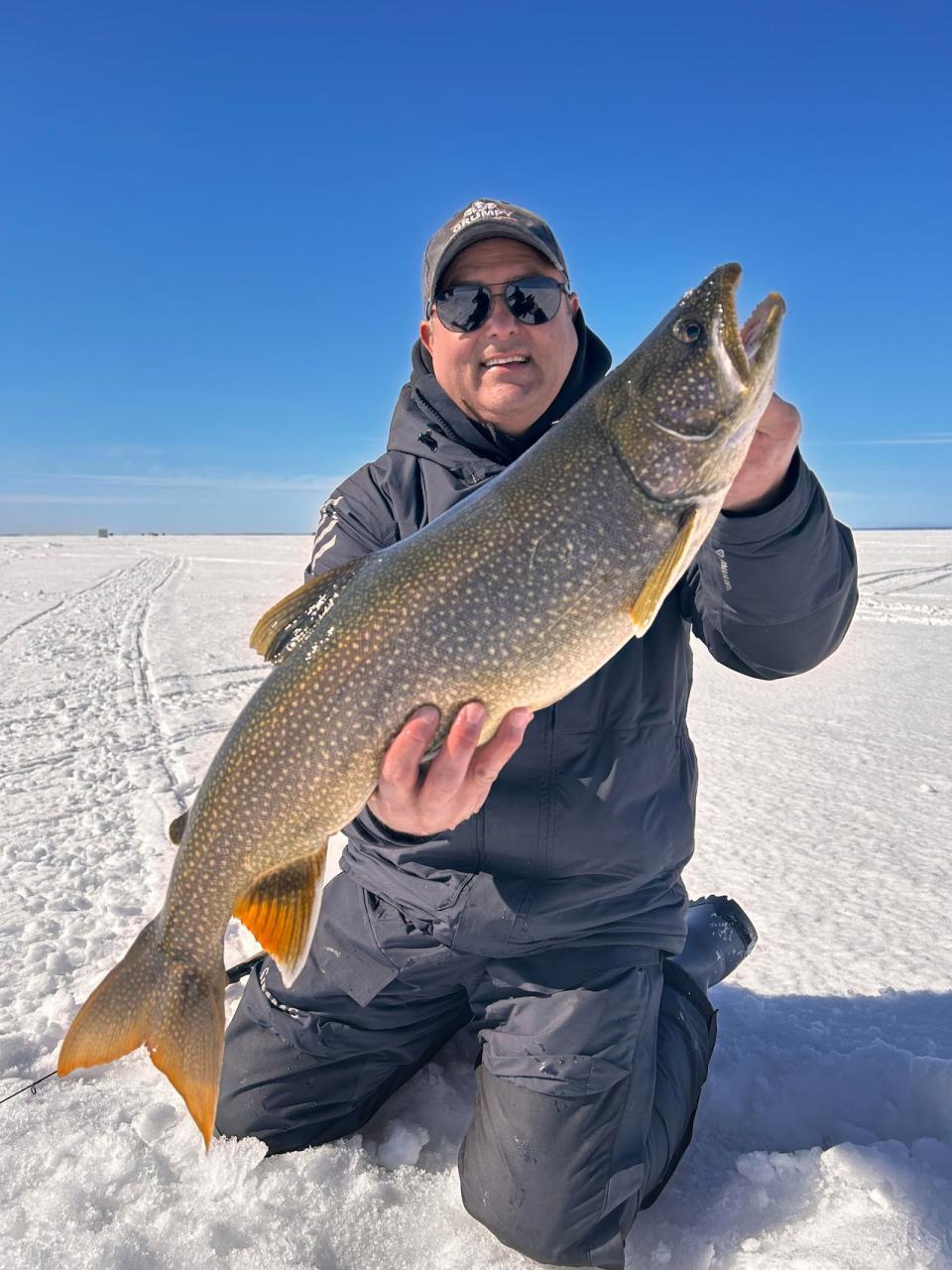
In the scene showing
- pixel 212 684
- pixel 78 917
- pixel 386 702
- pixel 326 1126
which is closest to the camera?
pixel 386 702

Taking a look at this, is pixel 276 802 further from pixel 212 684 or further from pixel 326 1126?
pixel 212 684

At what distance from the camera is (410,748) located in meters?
2.10

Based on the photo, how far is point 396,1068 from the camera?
267cm

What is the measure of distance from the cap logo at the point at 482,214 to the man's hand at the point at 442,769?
188 centimetres

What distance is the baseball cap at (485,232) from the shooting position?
299 centimetres

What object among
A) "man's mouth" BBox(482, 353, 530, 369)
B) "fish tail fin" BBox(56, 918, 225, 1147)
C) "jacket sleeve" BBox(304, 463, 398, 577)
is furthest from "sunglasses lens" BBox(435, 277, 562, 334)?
"fish tail fin" BBox(56, 918, 225, 1147)

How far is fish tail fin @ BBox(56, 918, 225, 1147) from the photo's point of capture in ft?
6.96

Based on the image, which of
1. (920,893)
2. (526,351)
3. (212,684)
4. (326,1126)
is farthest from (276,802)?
(212,684)

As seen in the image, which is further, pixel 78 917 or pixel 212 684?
pixel 212 684

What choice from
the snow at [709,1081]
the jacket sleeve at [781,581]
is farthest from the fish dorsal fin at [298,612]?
the snow at [709,1081]

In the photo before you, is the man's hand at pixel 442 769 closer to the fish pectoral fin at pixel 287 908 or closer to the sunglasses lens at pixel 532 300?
the fish pectoral fin at pixel 287 908

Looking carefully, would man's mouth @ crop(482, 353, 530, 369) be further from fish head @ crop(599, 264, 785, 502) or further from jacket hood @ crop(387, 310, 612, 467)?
fish head @ crop(599, 264, 785, 502)

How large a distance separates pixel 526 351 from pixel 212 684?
590 cm

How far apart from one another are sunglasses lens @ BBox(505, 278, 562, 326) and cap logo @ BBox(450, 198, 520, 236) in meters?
0.24
